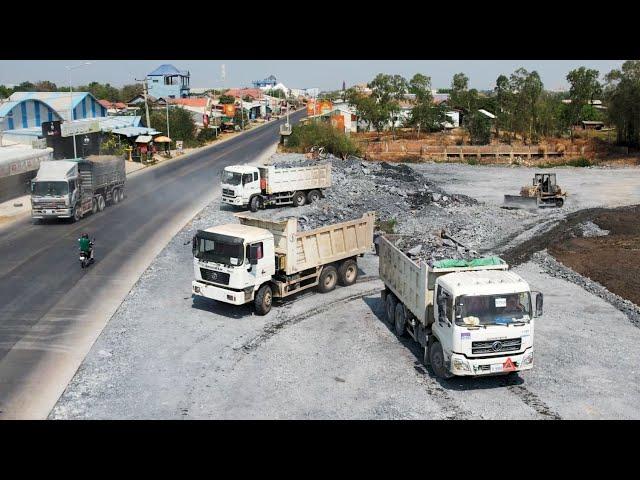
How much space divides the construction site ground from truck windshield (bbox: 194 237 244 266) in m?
1.79

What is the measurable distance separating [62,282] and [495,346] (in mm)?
15025

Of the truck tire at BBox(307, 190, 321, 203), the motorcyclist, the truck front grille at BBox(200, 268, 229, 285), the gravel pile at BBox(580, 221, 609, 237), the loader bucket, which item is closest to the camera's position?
the truck front grille at BBox(200, 268, 229, 285)

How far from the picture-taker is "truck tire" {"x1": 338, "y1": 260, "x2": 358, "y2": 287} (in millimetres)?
21797

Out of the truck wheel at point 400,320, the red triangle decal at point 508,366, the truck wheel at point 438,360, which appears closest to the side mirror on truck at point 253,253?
the truck wheel at point 400,320

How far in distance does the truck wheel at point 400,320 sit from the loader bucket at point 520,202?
2315 cm

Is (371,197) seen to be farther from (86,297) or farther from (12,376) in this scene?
(12,376)

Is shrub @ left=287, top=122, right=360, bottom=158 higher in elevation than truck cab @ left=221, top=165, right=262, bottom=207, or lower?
higher

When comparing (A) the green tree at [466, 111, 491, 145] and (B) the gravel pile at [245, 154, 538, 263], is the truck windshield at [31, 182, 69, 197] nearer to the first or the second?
(B) the gravel pile at [245, 154, 538, 263]

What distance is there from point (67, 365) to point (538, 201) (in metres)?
30.2

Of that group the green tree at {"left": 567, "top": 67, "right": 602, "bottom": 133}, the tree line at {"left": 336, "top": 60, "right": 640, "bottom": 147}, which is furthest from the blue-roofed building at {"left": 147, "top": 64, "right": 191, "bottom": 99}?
the green tree at {"left": 567, "top": 67, "right": 602, "bottom": 133}

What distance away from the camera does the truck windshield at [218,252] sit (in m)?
18.2

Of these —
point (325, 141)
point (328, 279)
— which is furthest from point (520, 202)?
point (325, 141)

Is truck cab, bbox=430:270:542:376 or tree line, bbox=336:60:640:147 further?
tree line, bbox=336:60:640:147

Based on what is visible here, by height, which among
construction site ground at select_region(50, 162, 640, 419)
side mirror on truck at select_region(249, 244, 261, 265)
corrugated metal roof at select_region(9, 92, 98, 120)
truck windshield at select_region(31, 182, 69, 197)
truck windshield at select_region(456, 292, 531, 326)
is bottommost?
construction site ground at select_region(50, 162, 640, 419)
